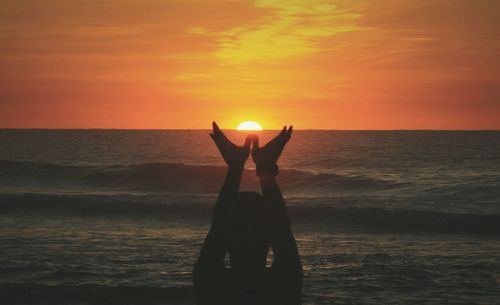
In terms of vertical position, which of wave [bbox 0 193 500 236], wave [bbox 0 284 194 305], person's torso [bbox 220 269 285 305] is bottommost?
wave [bbox 0 284 194 305]

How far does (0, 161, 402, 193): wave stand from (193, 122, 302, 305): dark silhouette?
110ft

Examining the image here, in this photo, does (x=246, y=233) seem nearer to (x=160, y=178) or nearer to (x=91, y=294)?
(x=91, y=294)

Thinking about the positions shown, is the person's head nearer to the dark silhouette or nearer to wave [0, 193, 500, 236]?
the dark silhouette

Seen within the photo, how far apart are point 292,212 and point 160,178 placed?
19.4 m

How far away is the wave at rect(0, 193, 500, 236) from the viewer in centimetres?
2331

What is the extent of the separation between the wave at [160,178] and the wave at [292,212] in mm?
9987

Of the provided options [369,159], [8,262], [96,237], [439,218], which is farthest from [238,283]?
[369,159]

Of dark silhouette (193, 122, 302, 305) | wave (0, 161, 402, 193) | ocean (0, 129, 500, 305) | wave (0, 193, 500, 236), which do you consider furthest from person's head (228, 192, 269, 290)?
wave (0, 161, 402, 193)

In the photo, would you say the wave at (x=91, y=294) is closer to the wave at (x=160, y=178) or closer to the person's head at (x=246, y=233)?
the person's head at (x=246, y=233)

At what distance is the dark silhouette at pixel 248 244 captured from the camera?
166 inches

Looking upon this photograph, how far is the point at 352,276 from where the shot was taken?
13.7m

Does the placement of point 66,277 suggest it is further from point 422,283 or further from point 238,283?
point 238,283

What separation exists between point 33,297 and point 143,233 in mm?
8357

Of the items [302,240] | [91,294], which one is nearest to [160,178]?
[302,240]
